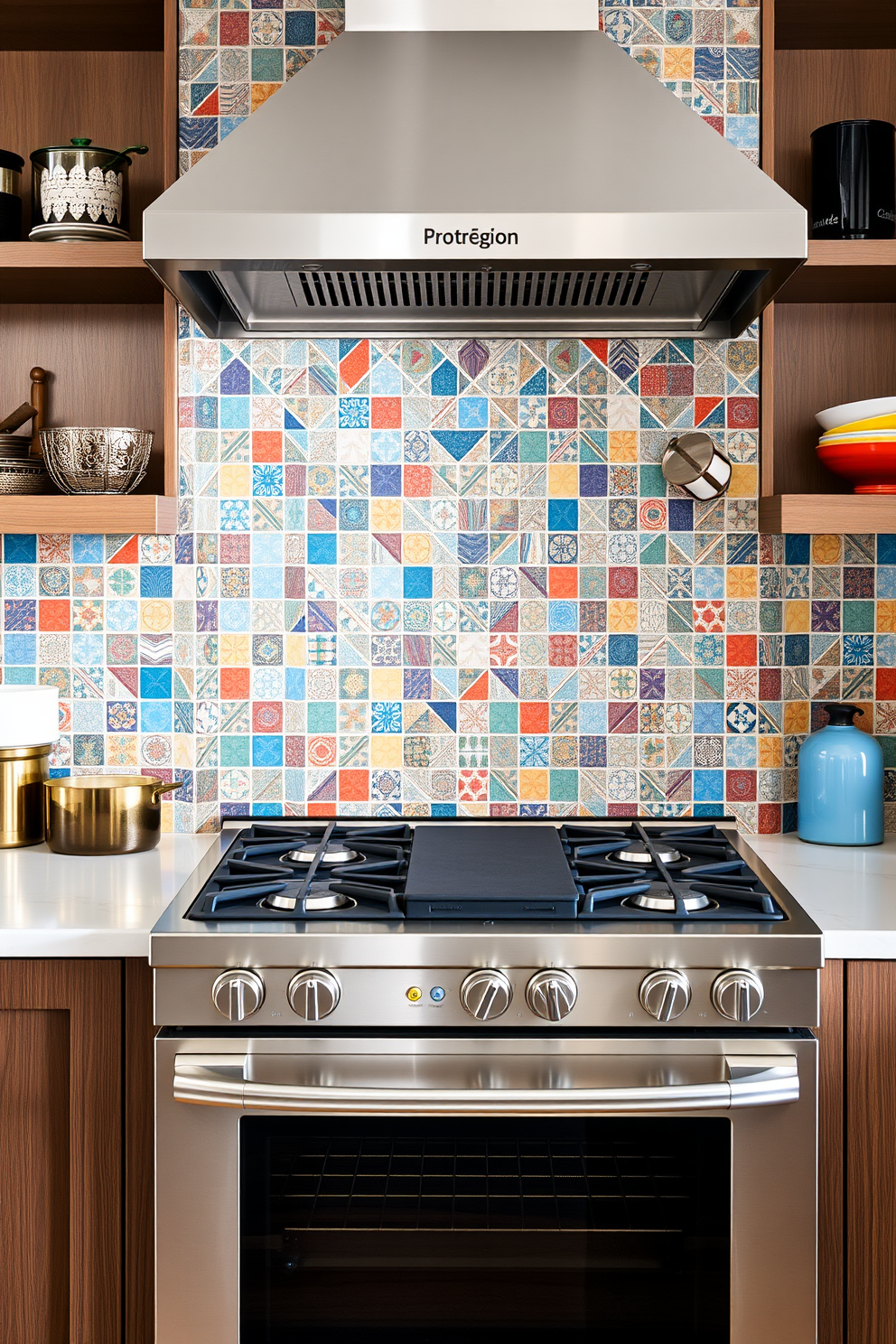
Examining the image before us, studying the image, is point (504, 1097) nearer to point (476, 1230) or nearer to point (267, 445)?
point (476, 1230)

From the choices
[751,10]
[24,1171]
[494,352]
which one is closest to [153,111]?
[494,352]

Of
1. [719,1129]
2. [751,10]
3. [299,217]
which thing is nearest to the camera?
[719,1129]

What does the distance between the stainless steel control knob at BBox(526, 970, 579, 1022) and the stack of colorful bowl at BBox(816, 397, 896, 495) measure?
40.7 inches

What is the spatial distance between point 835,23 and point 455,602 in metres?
1.24

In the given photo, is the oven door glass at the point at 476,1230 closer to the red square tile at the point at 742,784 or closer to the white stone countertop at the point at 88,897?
the white stone countertop at the point at 88,897

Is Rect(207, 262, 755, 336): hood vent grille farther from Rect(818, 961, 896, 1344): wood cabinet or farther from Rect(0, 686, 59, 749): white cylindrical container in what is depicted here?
Rect(818, 961, 896, 1344): wood cabinet

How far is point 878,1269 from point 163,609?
1.53 meters

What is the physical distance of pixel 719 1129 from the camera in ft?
4.41

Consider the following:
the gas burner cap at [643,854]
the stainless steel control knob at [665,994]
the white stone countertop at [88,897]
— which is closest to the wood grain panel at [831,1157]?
the stainless steel control knob at [665,994]

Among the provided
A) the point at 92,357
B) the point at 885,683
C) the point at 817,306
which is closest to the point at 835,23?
the point at 817,306

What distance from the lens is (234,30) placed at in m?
1.92

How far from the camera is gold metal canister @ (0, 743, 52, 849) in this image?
1.82m

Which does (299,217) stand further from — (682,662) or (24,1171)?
(24,1171)

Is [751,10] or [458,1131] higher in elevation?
[751,10]
